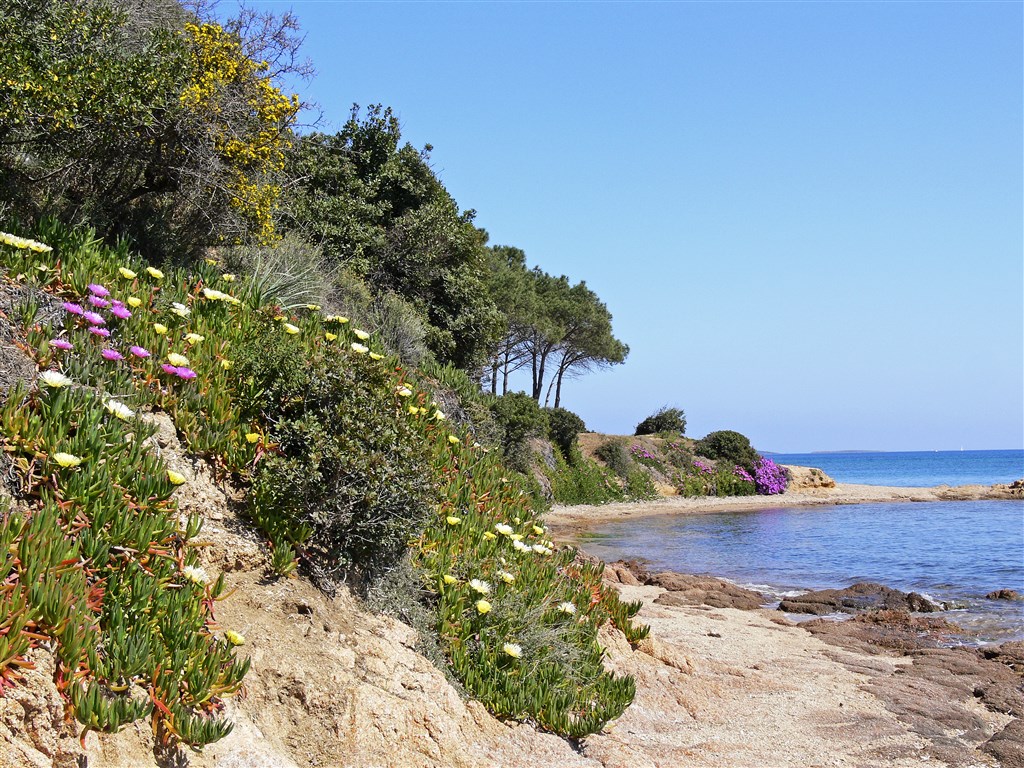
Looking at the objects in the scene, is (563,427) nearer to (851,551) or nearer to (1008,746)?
(851,551)

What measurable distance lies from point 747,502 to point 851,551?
1665 cm

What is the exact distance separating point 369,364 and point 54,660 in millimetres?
2978

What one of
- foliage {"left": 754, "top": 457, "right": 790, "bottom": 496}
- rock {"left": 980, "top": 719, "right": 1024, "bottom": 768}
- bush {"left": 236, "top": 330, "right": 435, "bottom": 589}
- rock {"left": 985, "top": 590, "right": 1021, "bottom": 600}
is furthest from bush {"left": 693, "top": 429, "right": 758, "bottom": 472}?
bush {"left": 236, "top": 330, "right": 435, "bottom": 589}

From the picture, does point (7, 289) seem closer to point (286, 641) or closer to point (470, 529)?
point (286, 641)

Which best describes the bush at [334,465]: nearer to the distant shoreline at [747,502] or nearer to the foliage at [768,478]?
the distant shoreline at [747,502]

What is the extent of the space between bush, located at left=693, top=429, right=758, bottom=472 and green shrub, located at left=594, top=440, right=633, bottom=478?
20.9ft

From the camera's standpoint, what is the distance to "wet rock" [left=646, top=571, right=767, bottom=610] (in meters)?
12.8

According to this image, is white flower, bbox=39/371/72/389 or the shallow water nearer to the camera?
white flower, bbox=39/371/72/389

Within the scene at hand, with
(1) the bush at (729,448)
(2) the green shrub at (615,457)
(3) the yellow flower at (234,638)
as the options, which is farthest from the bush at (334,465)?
(1) the bush at (729,448)

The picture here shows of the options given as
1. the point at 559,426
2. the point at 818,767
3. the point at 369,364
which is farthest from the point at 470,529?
the point at 559,426

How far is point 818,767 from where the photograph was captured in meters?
5.73

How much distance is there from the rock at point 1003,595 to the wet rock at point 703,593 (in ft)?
12.9

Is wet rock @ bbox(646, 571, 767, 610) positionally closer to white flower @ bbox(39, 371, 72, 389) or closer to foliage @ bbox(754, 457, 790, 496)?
white flower @ bbox(39, 371, 72, 389)

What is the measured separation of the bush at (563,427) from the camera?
33500mm
